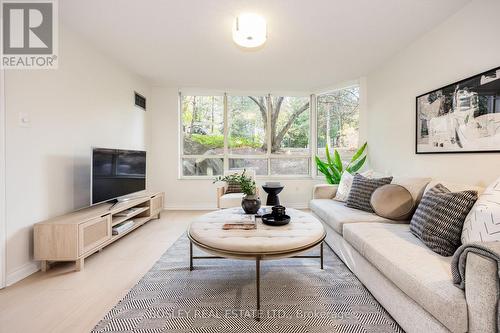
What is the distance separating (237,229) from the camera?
72.3 inches

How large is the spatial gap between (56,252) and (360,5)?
3558 mm

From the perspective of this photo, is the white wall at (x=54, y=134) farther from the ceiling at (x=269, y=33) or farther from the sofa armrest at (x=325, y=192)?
the sofa armrest at (x=325, y=192)

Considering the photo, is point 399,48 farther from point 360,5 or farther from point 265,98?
point 265,98

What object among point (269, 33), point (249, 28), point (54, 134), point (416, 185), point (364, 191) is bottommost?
point (364, 191)

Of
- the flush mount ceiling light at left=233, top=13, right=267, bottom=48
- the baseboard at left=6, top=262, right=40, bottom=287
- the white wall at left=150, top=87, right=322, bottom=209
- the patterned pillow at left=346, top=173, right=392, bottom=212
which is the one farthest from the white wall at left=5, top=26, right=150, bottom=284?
the patterned pillow at left=346, top=173, right=392, bottom=212

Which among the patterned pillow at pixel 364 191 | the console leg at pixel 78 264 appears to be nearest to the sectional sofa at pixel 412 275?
the patterned pillow at pixel 364 191

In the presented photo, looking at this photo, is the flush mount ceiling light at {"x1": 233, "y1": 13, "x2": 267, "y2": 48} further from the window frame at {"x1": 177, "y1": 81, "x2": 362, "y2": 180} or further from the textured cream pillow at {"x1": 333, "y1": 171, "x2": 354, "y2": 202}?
the window frame at {"x1": 177, "y1": 81, "x2": 362, "y2": 180}

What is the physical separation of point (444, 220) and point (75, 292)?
278cm

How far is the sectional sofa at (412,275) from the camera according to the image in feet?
3.11

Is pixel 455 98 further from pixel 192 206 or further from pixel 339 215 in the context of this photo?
pixel 192 206

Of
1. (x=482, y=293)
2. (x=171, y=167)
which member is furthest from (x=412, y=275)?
(x=171, y=167)

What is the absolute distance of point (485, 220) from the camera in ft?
4.24

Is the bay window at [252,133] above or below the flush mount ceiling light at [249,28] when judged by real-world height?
below

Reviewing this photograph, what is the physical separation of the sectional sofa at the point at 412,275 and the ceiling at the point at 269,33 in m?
1.67
